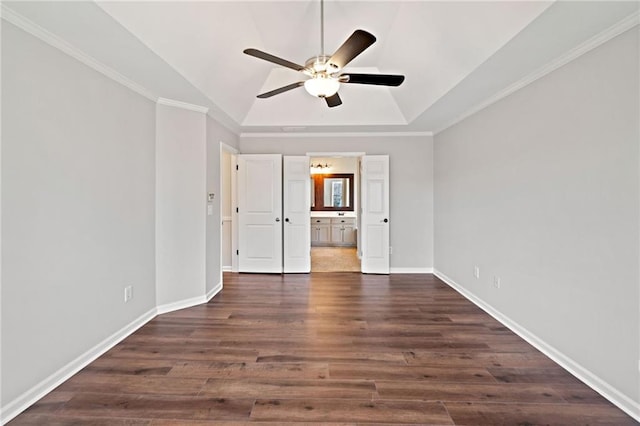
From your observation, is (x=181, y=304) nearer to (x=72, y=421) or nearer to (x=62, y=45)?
(x=72, y=421)

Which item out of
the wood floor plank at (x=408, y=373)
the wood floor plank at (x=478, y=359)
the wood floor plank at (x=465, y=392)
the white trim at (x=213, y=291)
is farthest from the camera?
the white trim at (x=213, y=291)

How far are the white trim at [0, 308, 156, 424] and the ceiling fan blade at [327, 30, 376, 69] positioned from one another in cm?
298

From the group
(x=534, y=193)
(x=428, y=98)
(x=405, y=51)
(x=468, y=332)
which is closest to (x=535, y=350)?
(x=468, y=332)

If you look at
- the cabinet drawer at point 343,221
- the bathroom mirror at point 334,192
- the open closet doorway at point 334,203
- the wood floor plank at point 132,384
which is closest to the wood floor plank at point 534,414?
the wood floor plank at point 132,384

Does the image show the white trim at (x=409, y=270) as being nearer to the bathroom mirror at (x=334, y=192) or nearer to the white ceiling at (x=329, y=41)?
the white ceiling at (x=329, y=41)

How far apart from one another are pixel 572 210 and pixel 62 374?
3973 mm

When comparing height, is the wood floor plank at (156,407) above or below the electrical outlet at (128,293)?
below

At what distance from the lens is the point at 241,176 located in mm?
5289

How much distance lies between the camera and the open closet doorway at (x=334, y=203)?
8.38 metres

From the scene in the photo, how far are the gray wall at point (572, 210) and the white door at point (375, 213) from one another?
5.71ft

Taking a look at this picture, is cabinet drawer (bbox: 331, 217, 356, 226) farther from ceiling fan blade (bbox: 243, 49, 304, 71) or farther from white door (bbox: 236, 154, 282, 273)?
ceiling fan blade (bbox: 243, 49, 304, 71)

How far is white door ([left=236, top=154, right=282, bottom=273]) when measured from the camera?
17.3 ft

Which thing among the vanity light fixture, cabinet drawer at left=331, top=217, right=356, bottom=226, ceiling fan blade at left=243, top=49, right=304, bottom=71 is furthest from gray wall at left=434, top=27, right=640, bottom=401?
the vanity light fixture

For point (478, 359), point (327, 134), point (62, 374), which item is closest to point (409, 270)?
point (327, 134)
